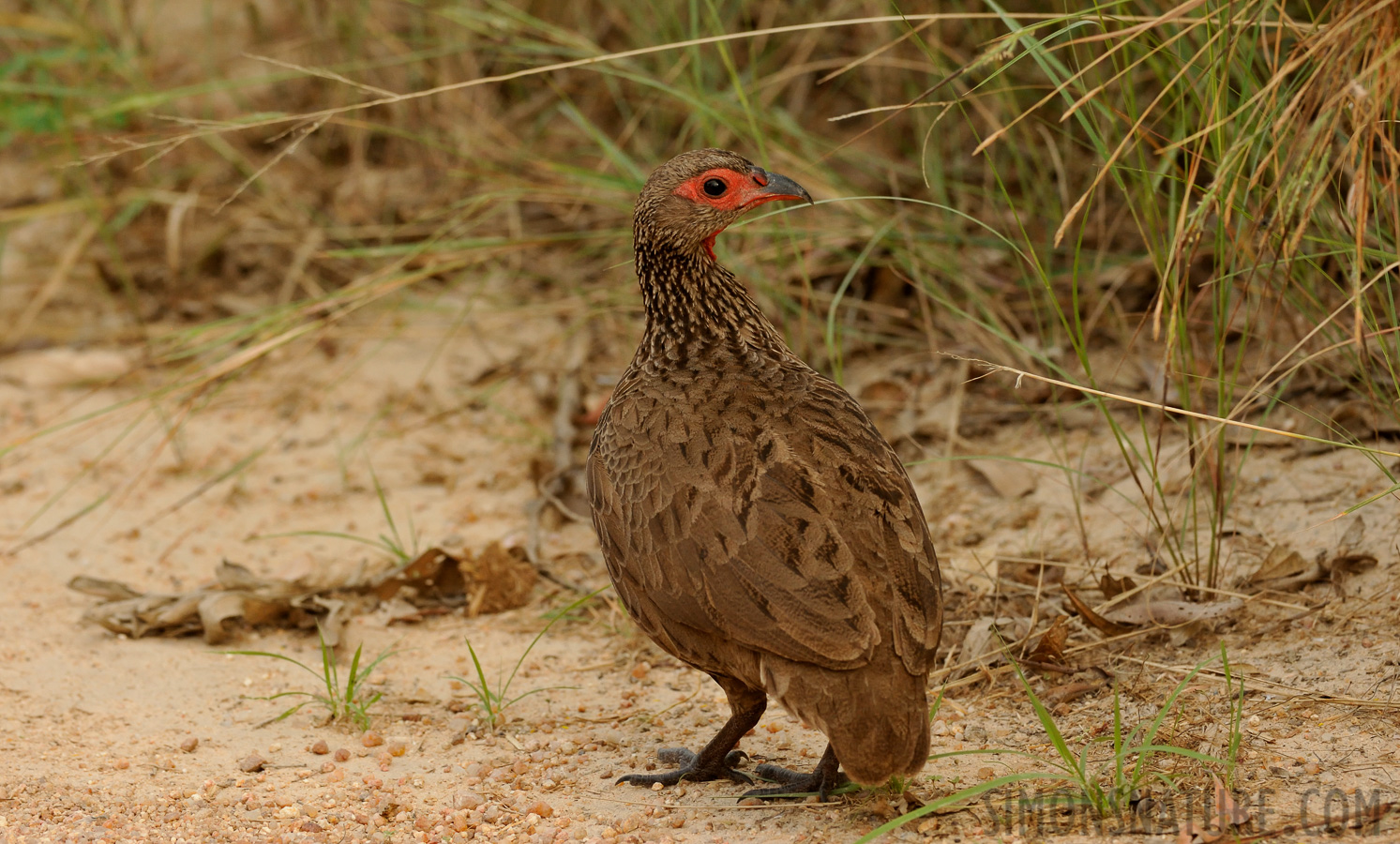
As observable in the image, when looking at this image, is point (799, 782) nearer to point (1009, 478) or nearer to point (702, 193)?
point (702, 193)

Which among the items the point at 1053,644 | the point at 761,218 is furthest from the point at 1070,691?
the point at 761,218

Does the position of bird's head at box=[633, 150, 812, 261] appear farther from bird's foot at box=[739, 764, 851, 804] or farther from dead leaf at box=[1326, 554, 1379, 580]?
dead leaf at box=[1326, 554, 1379, 580]

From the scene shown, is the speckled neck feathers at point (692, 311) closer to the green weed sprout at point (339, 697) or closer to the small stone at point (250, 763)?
the green weed sprout at point (339, 697)

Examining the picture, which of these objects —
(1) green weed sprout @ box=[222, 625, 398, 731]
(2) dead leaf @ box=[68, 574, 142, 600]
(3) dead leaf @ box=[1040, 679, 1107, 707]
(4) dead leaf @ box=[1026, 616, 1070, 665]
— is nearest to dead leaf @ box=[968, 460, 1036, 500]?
(4) dead leaf @ box=[1026, 616, 1070, 665]

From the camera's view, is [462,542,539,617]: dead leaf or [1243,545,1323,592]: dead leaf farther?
[462,542,539,617]: dead leaf

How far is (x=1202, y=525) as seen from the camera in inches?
160

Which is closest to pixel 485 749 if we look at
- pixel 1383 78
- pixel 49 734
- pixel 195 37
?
pixel 49 734

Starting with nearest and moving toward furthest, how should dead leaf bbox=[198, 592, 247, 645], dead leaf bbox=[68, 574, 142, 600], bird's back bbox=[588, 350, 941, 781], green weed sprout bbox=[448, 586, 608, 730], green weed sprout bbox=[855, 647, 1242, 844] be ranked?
green weed sprout bbox=[855, 647, 1242, 844] → bird's back bbox=[588, 350, 941, 781] → green weed sprout bbox=[448, 586, 608, 730] → dead leaf bbox=[198, 592, 247, 645] → dead leaf bbox=[68, 574, 142, 600]

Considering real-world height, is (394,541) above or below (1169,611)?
below

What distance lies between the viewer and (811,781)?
3.15 meters

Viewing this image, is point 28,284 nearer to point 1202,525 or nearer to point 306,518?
point 306,518

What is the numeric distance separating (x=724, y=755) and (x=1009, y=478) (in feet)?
6.21

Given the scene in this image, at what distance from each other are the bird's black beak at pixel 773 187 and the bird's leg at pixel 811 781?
1508mm

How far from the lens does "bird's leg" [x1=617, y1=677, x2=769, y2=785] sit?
3234 mm
